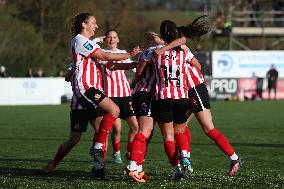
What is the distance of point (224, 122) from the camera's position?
23062 millimetres

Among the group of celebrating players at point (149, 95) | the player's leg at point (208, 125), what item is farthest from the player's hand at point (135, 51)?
the player's leg at point (208, 125)

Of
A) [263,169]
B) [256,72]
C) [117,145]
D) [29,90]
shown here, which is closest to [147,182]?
[263,169]

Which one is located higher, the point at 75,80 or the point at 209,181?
the point at 75,80

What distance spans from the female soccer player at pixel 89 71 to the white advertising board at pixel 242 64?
31.5 metres

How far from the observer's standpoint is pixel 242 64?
4206 cm

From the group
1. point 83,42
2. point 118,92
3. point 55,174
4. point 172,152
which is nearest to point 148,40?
point 83,42

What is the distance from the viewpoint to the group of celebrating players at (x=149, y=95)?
32.8 feet

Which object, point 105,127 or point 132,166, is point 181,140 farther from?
point 105,127

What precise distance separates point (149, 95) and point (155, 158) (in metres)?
3.06

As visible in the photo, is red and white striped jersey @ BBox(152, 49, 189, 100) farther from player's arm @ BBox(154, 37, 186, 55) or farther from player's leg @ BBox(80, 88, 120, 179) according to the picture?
player's leg @ BBox(80, 88, 120, 179)

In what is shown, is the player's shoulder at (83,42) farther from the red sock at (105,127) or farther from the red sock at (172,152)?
the red sock at (172,152)

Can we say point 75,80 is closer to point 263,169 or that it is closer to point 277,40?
point 263,169

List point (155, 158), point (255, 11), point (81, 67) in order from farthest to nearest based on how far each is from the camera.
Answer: point (255, 11) → point (155, 158) → point (81, 67)

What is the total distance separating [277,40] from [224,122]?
1142 inches
